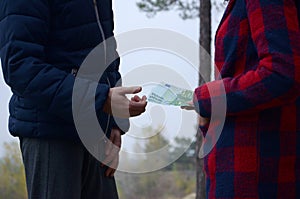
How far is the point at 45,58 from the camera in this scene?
1968mm

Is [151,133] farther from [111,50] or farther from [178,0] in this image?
[178,0]

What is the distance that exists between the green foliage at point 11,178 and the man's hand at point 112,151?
12.8ft

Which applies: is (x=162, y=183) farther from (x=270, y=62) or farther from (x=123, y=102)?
(x=270, y=62)

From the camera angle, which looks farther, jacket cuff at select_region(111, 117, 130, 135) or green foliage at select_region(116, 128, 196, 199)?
green foliage at select_region(116, 128, 196, 199)

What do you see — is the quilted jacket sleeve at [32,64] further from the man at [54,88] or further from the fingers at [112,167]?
the fingers at [112,167]

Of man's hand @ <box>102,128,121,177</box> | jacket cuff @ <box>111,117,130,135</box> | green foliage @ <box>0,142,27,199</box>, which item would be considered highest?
jacket cuff @ <box>111,117,130,135</box>

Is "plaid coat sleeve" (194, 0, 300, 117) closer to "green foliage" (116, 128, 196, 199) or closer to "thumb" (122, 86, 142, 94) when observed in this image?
"thumb" (122, 86, 142, 94)

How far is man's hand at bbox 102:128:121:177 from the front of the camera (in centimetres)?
223

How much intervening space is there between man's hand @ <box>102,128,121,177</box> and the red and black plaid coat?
50cm

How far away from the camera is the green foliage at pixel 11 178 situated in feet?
20.0

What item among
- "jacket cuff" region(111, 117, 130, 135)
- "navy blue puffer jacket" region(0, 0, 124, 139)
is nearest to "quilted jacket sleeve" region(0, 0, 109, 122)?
"navy blue puffer jacket" region(0, 0, 124, 139)

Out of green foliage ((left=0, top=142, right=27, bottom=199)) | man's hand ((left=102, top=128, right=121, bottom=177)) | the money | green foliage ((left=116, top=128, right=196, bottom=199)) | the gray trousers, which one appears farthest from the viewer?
green foliage ((left=116, top=128, right=196, bottom=199))

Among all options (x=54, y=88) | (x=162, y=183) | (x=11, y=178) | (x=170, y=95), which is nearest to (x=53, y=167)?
(x=54, y=88)

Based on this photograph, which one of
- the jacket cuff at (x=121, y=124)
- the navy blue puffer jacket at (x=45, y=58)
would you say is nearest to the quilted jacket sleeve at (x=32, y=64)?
the navy blue puffer jacket at (x=45, y=58)
